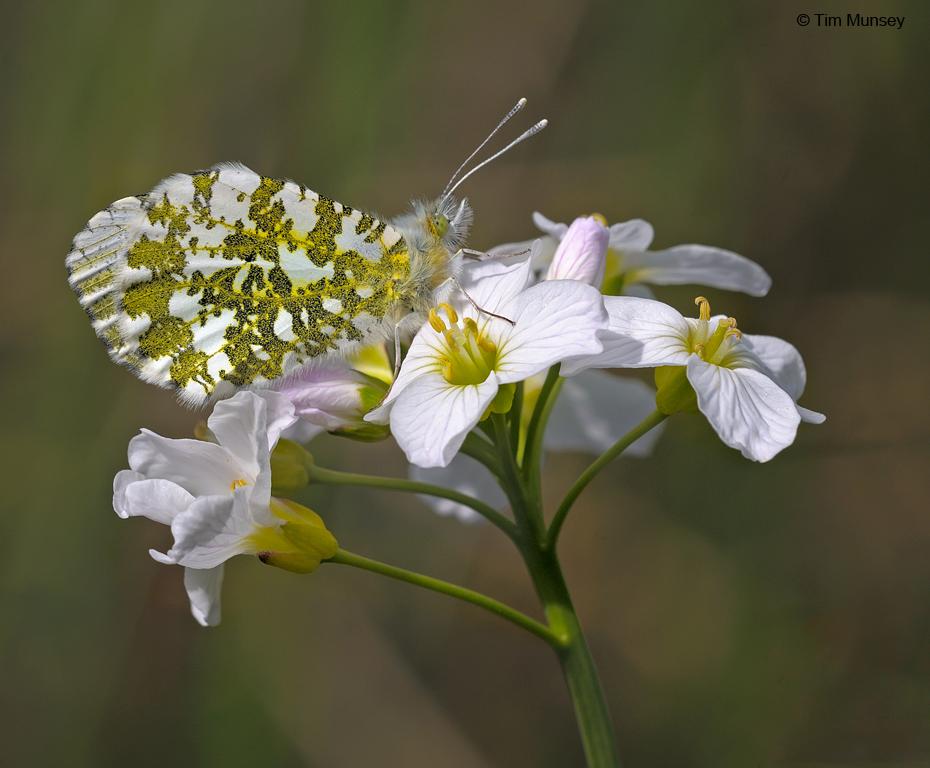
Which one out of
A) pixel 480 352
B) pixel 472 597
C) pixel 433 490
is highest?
pixel 480 352

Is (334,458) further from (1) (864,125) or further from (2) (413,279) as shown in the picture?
(1) (864,125)

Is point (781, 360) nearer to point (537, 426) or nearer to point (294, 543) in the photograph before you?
point (537, 426)

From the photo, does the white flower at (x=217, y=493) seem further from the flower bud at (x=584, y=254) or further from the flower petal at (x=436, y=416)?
the flower bud at (x=584, y=254)

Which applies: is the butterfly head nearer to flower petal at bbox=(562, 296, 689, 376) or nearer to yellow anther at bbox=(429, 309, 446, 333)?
yellow anther at bbox=(429, 309, 446, 333)

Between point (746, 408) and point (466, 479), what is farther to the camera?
point (466, 479)

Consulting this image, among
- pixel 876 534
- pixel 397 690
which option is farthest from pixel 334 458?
pixel 876 534

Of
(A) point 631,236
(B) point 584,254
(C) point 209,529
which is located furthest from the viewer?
(A) point 631,236

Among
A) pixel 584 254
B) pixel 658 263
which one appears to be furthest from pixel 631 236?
Result: pixel 584 254

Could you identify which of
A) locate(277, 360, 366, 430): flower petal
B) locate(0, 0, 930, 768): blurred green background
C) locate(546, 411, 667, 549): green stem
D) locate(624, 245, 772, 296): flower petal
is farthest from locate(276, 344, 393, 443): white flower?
locate(0, 0, 930, 768): blurred green background
